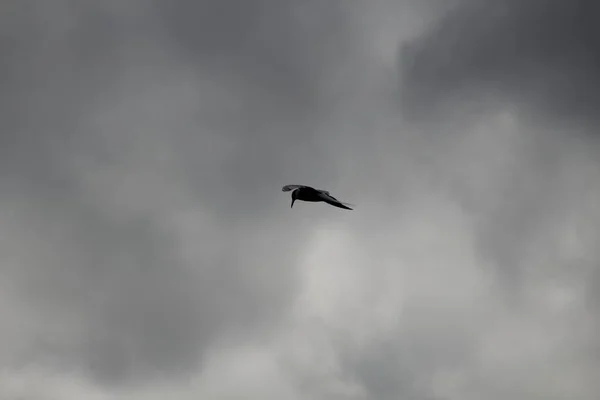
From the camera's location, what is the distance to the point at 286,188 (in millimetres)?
69938

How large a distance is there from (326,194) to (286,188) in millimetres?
5116

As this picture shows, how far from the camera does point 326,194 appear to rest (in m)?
69.9
